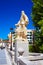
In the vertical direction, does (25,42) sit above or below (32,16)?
below

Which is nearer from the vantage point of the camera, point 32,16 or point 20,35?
point 20,35

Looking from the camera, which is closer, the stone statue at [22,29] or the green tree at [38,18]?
the stone statue at [22,29]

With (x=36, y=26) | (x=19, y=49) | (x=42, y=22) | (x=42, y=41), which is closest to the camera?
(x=19, y=49)

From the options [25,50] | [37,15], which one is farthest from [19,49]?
[37,15]

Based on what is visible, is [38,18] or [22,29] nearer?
[22,29]

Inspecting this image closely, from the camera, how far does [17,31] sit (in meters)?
12.6

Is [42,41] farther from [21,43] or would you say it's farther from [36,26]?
[21,43]

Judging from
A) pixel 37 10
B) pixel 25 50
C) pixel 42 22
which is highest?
pixel 37 10

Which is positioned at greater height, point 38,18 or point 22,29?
point 38,18

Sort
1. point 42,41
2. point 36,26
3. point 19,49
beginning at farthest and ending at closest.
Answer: point 36,26
point 42,41
point 19,49

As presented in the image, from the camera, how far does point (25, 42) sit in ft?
40.6

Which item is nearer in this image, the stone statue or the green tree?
the stone statue

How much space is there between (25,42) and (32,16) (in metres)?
9.08

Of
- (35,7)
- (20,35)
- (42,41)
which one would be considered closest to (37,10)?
(35,7)
